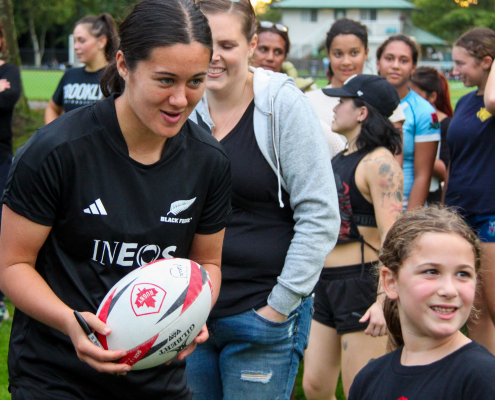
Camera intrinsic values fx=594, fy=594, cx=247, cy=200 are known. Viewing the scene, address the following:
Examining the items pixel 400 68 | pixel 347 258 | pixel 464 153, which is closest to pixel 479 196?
pixel 464 153

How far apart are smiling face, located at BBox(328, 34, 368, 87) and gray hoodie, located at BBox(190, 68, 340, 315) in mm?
3104

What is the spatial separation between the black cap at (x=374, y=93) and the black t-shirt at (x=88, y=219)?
201 cm

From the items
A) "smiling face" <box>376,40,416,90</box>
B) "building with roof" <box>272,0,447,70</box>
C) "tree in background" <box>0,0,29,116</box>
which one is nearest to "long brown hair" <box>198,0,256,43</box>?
"smiling face" <box>376,40,416,90</box>

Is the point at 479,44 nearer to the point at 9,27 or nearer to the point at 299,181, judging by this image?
the point at 299,181

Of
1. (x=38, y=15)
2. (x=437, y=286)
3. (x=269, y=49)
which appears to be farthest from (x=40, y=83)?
(x=437, y=286)

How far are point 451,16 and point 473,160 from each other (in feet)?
214

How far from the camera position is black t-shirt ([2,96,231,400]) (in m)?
1.97

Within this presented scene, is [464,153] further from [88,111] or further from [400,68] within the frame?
[88,111]

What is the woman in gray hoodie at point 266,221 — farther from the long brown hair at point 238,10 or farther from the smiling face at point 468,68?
the smiling face at point 468,68

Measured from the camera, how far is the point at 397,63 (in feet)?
19.1

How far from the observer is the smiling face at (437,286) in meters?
2.13

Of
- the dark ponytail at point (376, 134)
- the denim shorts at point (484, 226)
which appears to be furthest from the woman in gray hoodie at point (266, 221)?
the denim shorts at point (484, 226)

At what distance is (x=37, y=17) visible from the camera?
53.8m

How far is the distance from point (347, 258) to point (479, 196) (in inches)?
54.6
